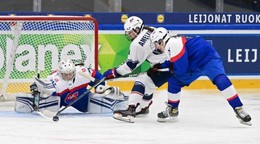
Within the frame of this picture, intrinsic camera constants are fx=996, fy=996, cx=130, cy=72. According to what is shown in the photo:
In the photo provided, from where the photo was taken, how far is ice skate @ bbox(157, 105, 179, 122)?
8609 mm

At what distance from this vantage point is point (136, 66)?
866 cm

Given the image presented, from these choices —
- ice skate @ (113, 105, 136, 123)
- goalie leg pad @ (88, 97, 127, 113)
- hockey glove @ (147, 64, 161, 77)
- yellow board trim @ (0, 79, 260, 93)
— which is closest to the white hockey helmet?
hockey glove @ (147, 64, 161, 77)

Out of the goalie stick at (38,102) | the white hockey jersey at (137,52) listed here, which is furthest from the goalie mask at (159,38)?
the goalie stick at (38,102)

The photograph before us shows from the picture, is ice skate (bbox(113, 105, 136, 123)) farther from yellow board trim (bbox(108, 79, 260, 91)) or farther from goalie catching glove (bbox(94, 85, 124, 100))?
yellow board trim (bbox(108, 79, 260, 91))

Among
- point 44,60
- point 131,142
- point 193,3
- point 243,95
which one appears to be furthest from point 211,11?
point 131,142

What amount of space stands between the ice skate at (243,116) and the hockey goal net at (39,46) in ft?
6.78

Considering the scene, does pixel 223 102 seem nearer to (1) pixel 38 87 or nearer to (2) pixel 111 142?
(1) pixel 38 87

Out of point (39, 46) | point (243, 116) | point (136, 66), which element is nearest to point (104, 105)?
point (136, 66)

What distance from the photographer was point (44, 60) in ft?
33.4

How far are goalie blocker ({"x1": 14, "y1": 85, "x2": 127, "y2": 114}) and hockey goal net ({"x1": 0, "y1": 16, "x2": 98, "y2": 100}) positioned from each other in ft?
2.95

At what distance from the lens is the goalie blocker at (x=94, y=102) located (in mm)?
8805

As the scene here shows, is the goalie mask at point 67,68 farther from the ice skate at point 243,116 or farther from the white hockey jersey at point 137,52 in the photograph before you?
the ice skate at point 243,116

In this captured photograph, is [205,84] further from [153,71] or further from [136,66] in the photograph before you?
[136,66]

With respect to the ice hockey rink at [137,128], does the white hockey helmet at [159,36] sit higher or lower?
higher
